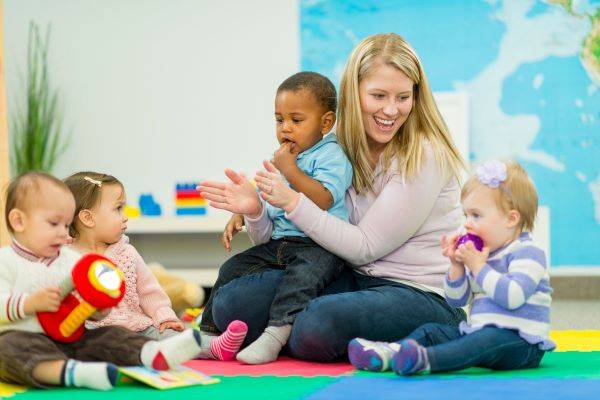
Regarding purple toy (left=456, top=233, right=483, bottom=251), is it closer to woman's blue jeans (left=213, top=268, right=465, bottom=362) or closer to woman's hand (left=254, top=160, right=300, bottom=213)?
woman's blue jeans (left=213, top=268, right=465, bottom=362)

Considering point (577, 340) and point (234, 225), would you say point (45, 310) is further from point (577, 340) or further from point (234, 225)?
point (577, 340)

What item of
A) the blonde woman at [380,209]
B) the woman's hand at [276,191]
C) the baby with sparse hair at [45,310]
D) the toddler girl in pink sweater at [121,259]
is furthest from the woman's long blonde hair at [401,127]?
the baby with sparse hair at [45,310]

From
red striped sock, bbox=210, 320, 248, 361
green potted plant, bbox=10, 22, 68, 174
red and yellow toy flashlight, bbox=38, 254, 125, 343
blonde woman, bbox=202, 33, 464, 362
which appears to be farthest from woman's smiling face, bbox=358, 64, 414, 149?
green potted plant, bbox=10, 22, 68, 174

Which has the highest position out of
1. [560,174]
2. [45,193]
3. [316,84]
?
[316,84]

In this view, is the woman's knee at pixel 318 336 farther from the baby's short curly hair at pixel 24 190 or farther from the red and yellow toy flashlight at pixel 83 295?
the baby's short curly hair at pixel 24 190

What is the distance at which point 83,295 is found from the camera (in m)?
1.65

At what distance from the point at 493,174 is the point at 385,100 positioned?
440mm

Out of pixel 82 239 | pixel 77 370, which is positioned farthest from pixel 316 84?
pixel 77 370

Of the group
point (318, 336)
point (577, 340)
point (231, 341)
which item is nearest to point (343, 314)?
point (318, 336)

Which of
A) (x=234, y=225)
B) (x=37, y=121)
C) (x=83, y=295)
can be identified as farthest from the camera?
(x=37, y=121)

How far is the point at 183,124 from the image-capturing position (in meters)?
4.98

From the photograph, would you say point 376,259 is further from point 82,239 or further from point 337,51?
point 337,51

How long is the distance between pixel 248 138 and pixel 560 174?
1602mm

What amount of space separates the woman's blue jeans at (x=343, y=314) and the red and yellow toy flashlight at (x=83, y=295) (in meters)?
0.51
